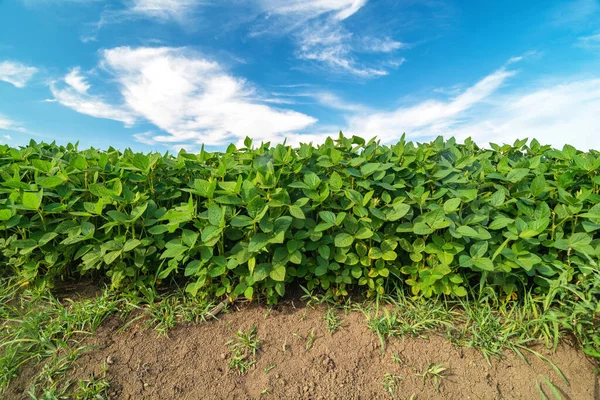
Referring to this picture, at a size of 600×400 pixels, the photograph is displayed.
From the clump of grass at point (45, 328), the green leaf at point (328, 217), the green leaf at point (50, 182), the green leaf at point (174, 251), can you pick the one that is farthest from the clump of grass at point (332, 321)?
the green leaf at point (50, 182)

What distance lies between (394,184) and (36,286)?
117 inches

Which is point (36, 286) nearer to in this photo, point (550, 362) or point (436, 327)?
point (436, 327)

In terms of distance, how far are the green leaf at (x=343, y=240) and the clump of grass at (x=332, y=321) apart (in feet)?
1.79

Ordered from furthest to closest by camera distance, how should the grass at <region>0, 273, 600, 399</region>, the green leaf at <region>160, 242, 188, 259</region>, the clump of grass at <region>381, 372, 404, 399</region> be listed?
1. the green leaf at <region>160, 242, 188, 259</region>
2. the grass at <region>0, 273, 600, 399</region>
3. the clump of grass at <region>381, 372, 404, 399</region>

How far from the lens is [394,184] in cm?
265

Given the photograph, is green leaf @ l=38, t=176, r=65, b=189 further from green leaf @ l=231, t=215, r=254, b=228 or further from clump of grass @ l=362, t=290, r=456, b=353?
clump of grass @ l=362, t=290, r=456, b=353

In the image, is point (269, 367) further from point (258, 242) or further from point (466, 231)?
point (466, 231)

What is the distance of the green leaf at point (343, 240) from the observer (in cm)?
238

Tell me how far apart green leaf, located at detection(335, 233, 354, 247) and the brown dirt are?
579 millimetres

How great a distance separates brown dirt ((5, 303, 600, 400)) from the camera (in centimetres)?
212

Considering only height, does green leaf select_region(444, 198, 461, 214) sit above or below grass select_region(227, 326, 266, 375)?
above

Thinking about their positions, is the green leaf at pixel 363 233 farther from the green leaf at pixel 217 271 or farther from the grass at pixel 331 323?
the green leaf at pixel 217 271

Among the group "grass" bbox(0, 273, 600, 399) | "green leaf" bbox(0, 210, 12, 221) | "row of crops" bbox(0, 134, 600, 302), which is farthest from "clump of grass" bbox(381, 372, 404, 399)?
"green leaf" bbox(0, 210, 12, 221)

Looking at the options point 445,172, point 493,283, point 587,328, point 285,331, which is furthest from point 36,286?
point 587,328
